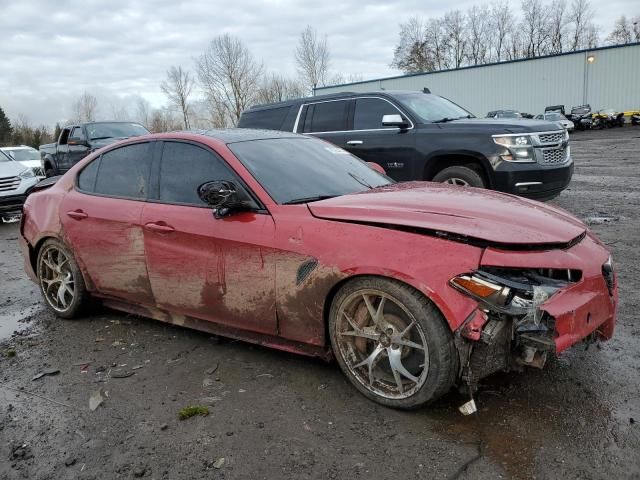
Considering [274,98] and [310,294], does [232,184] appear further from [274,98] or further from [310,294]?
[274,98]

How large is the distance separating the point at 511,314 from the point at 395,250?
2.13ft

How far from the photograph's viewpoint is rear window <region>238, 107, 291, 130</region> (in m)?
8.89

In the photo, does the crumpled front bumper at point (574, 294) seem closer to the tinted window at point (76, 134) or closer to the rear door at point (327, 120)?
the rear door at point (327, 120)

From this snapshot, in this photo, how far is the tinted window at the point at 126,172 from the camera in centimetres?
409

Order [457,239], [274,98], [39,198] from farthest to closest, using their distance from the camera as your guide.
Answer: [274,98]
[39,198]
[457,239]

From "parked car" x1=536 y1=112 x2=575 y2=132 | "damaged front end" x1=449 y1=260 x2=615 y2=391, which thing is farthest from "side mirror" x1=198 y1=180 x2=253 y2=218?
"parked car" x1=536 y1=112 x2=575 y2=132

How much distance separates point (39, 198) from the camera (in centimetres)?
482

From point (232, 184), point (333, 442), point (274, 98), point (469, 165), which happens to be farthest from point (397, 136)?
point (274, 98)

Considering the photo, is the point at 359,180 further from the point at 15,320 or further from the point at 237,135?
the point at 15,320

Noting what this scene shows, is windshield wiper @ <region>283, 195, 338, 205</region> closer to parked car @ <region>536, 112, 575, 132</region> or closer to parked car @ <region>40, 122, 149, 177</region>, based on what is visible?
parked car @ <region>40, 122, 149, 177</region>

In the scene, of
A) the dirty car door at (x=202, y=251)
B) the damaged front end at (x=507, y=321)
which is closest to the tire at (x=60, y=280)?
the dirty car door at (x=202, y=251)

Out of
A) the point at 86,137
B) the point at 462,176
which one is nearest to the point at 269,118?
the point at 462,176

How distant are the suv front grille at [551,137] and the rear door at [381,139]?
1657 mm

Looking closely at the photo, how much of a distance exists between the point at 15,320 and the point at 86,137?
10681 mm
